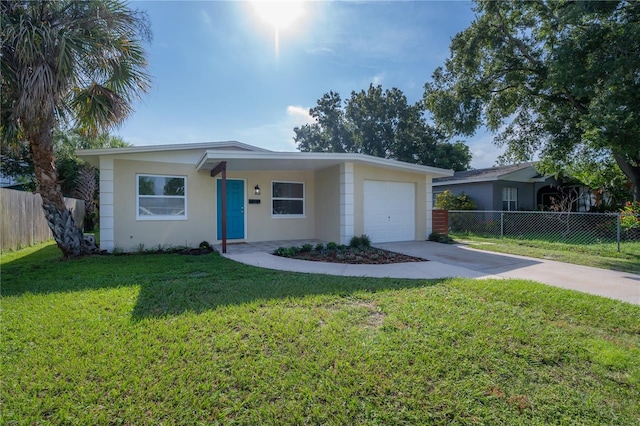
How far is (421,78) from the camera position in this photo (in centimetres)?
1445

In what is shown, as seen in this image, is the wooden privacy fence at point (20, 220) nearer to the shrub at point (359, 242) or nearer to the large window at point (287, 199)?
the large window at point (287, 199)

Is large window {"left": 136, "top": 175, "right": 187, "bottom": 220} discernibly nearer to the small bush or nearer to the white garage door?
the white garage door

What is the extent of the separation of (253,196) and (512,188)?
14.8 m

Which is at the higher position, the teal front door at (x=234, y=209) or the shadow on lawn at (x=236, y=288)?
the teal front door at (x=234, y=209)

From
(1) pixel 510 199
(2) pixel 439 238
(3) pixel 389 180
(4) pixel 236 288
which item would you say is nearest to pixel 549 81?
(3) pixel 389 180

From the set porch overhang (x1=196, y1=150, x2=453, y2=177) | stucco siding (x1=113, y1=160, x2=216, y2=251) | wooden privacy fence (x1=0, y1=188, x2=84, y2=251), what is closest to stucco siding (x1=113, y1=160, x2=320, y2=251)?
stucco siding (x1=113, y1=160, x2=216, y2=251)

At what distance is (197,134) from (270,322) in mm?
12857

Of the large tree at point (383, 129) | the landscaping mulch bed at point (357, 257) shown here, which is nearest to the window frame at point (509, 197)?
the large tree at point (383, 129)

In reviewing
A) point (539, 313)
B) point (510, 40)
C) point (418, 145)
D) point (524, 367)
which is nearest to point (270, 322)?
point (524, 367)

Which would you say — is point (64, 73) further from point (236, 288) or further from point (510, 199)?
point (510, 199)

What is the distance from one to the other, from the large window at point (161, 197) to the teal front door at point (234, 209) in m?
1.15

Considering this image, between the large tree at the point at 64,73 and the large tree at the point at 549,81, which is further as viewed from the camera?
the large tree at the point at 549,81

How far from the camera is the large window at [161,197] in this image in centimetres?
875

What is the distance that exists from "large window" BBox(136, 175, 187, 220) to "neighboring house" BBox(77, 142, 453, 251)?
3 centimetres
